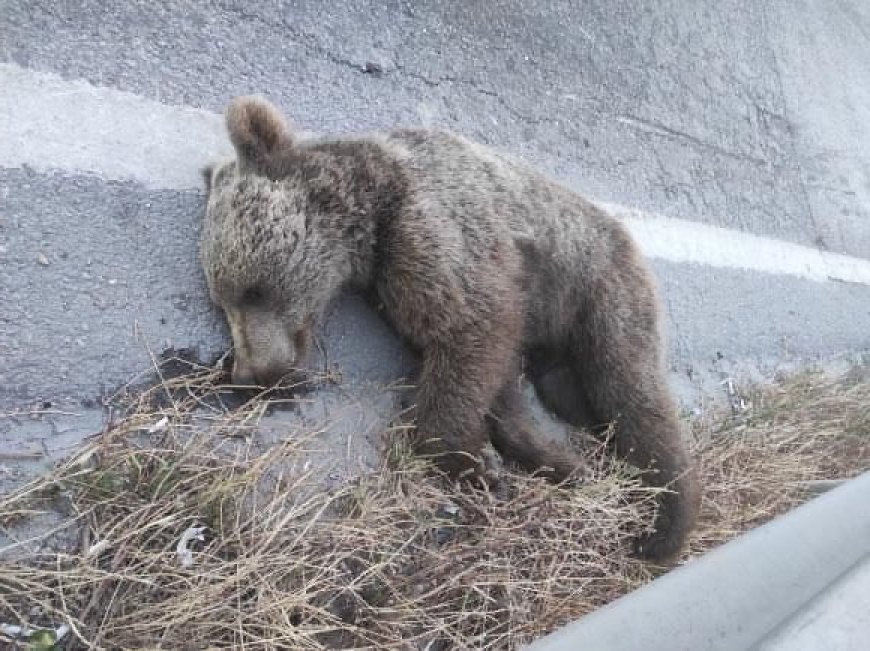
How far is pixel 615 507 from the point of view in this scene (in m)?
4.02

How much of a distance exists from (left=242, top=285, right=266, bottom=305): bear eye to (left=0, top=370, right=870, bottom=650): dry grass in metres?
0.38

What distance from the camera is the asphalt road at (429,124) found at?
3.26m

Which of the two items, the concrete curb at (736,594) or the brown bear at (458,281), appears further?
the brown bear at (458,281)

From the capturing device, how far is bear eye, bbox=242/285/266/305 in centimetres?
331

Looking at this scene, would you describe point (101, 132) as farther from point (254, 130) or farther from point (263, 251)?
point (263, 251)

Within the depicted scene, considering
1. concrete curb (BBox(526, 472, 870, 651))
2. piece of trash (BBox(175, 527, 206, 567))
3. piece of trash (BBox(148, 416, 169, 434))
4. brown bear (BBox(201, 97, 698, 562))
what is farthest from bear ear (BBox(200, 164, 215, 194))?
concrete curb (BBox(526, 472, 870, 651))

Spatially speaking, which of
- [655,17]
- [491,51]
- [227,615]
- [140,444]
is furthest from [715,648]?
[655,17]

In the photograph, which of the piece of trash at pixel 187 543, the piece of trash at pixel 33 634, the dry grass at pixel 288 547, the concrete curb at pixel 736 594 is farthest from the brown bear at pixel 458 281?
the concrete curb at pixel 736 594

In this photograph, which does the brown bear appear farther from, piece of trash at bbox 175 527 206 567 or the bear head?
piece of trash at bbox 175 527 206 567

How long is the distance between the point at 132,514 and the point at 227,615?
1.64 feet

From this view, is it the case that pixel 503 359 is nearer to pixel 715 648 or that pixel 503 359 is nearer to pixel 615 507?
pixel 615 507

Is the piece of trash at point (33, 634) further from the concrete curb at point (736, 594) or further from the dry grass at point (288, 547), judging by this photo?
the concrete curb at point (736, 594)

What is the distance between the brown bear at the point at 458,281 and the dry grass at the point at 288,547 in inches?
8.6

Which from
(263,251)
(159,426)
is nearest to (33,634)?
(159,426)
